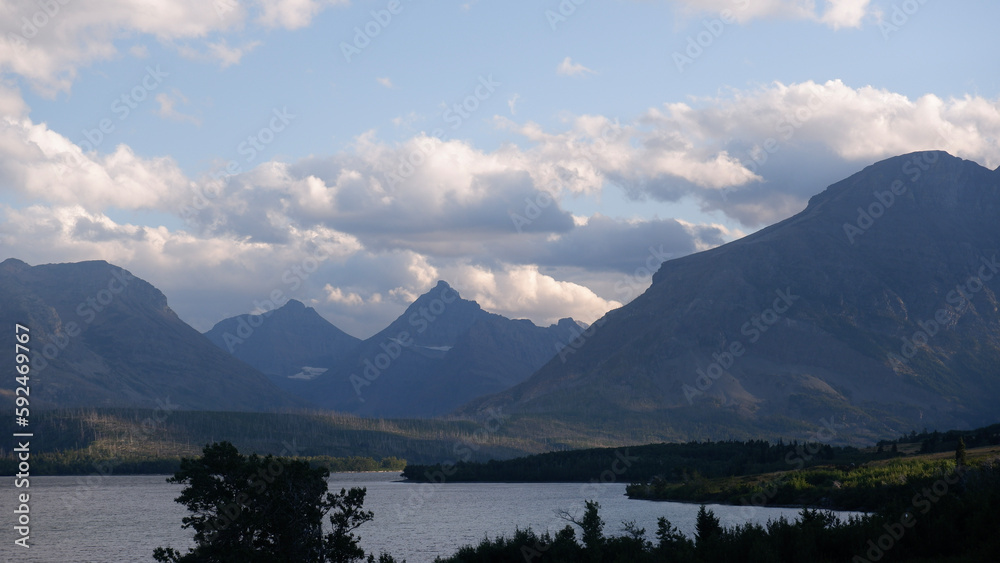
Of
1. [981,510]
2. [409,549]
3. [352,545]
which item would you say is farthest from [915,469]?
[352,545]

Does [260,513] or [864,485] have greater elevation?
[260,513]

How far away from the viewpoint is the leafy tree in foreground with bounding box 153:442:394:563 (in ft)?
223

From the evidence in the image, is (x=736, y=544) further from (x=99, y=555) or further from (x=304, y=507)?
(x=99, y=555)

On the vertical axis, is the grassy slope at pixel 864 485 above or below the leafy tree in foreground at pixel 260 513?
Answer: below

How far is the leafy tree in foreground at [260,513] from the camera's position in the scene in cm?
6806

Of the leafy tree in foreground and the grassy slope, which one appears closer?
the leafy tree in foreground

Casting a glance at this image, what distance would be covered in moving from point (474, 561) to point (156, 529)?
370 feet

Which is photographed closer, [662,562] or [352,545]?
[662,562]

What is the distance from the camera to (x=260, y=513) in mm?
68875

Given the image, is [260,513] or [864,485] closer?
[260,513]

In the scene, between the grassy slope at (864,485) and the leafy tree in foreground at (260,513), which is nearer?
the leafy tree in foreground at (260,513)

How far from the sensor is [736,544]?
6800cm

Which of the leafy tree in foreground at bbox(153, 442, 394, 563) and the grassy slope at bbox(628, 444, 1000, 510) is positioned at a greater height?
the leafy tree in foreground at bbox(153, 442, 394, 563)

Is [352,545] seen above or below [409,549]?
above
